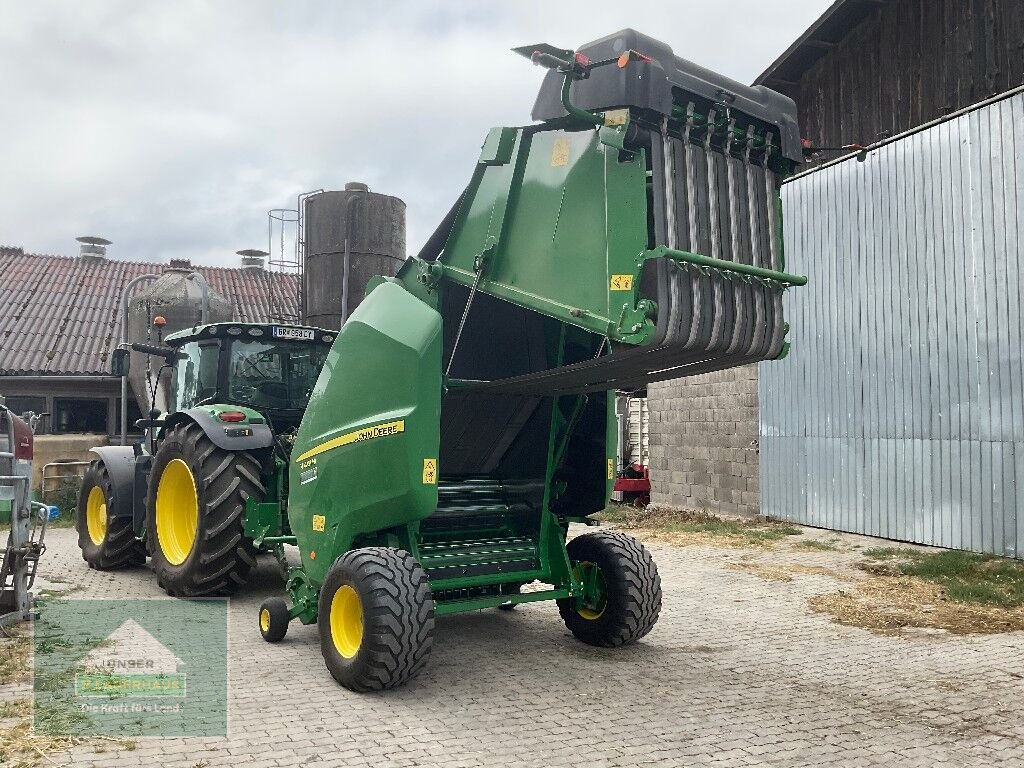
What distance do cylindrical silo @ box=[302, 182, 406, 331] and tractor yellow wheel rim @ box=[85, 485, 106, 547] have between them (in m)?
3.74

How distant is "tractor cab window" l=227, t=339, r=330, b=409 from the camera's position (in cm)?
798

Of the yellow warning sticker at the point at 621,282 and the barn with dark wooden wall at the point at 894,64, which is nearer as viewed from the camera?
the yellow warning sticker at the point at 621,282

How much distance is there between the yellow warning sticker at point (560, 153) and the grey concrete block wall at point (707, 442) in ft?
29.9

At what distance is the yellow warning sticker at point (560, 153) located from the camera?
4.87 metres

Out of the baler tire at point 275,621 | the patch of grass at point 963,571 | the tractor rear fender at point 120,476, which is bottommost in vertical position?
the patch of grass at point 963,571

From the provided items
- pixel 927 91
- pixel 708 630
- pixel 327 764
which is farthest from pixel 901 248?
pixel 327 764

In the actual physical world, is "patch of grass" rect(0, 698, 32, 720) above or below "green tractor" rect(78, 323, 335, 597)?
below

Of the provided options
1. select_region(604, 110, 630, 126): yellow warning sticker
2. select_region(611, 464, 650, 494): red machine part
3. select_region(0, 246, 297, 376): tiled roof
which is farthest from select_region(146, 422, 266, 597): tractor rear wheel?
select_region(0, 246, 297, 376): tiled roof

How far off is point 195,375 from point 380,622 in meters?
4.32

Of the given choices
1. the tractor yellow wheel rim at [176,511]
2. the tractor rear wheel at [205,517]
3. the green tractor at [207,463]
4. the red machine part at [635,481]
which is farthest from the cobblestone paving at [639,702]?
the red machine part at [635,481]

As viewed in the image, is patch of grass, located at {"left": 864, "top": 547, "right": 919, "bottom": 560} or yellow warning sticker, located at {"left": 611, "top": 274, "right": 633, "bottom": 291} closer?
yellow warning sticker, located at {"left": 611, "top": 274, "right": 633, "bottom": 291}

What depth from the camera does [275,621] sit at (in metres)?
5.88

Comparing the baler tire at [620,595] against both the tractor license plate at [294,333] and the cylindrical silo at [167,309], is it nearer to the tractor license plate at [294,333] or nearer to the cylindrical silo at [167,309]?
the tractor license plate at [294,333]

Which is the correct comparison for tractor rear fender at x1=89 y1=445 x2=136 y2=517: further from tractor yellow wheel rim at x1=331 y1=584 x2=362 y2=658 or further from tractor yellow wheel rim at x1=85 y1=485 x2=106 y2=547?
tractor yellow wheel rim at x1=331 y1=584 x2=362 y2=658
